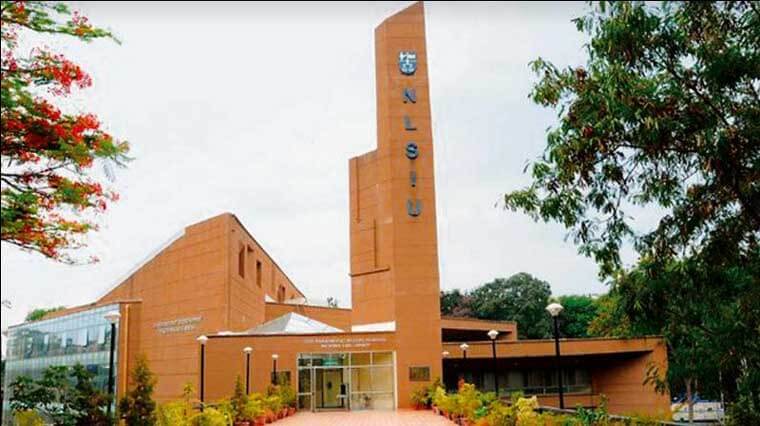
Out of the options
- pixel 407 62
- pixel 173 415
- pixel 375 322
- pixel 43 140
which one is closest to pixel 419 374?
pixel 375 322

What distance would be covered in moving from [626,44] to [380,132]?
25.1 meters

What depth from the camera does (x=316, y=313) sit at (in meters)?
52.9

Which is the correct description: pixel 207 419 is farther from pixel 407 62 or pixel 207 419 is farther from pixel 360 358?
pixel 407 62

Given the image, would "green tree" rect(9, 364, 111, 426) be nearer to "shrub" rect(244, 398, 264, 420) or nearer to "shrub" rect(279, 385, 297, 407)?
"shrub" rect(244, 398, 264, 420)

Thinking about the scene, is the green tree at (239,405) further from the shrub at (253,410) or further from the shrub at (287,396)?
the shrub at (287,396)

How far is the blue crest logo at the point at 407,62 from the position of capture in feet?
114

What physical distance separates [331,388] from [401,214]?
7.92m

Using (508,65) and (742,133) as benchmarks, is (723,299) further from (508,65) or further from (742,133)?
(508,65)

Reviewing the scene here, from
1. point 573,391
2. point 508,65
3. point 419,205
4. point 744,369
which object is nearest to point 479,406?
point 744,369

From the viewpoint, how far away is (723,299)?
11680 mm

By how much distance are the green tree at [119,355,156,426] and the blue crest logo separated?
23714 mm

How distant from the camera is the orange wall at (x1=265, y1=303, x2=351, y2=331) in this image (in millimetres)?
50562

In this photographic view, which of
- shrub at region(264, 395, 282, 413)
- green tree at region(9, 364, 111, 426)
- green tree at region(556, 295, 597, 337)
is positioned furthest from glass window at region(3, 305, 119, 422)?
green tree at region(556, 295, 597, 337)

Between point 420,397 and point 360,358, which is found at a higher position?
point 360,358
